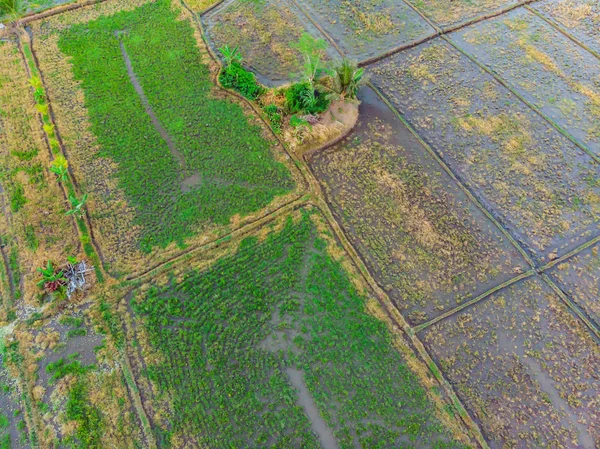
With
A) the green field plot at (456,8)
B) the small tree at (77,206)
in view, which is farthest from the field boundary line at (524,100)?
the small tree at (77,206)

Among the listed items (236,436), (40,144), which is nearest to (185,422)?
(236,436)

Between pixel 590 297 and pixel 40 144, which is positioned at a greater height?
pixel 40 144

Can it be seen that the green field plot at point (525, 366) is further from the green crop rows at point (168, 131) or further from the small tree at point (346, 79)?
the small tree at point (346, 79)

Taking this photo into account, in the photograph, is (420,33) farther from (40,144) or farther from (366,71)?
(40,144)

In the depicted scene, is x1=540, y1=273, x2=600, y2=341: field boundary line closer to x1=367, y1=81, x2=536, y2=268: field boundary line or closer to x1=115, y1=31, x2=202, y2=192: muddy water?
x1=367, y1=81, x2=536, y2=268: field boundary line

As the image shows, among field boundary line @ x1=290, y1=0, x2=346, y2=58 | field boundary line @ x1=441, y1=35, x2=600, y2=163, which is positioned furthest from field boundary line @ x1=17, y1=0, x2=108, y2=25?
field boundary line @ x1=441, y1=35, x2=600, y2=163

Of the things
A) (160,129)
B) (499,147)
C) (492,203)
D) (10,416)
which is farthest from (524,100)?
(10,416)

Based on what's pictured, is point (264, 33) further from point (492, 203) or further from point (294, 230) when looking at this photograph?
point (492, 203)

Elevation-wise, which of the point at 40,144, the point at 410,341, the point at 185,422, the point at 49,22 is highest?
the point at 49,22
